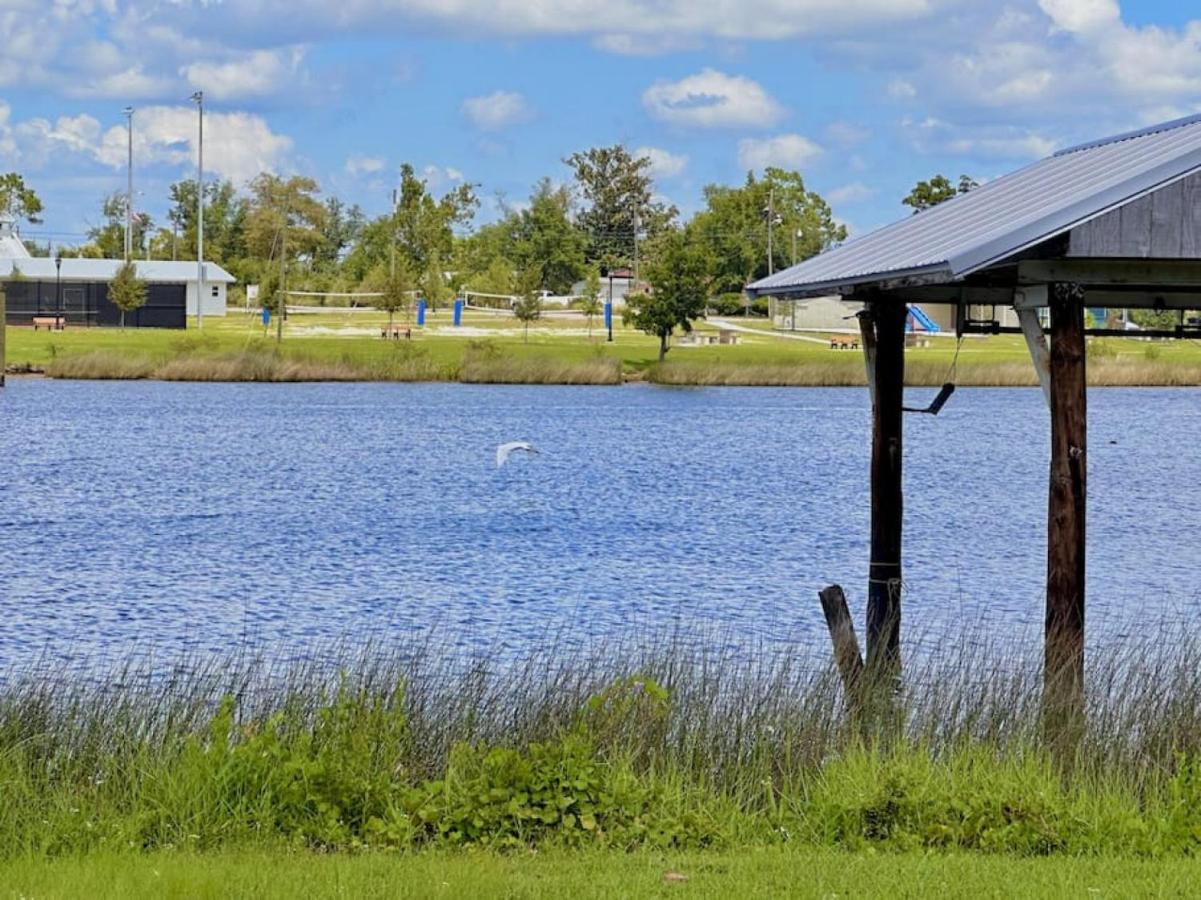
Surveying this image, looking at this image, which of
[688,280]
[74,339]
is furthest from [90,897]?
[74,339]

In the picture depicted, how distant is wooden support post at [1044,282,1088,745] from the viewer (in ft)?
36.7

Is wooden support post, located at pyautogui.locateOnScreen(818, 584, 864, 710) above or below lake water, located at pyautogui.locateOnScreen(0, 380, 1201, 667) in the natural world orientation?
above

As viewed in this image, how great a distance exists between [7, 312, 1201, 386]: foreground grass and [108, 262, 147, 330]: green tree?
228 cm

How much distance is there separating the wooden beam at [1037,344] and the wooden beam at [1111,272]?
0.27 metres

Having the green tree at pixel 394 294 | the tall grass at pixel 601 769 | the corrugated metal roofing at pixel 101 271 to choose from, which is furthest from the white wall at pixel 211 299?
the tall grass at pixel 601 769

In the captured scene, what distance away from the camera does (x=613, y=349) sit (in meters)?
93.4

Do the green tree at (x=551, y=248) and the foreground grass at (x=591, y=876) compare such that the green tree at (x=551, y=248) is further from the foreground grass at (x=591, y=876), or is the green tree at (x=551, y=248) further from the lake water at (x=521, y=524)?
the foreground grass at (x=591, y=876)

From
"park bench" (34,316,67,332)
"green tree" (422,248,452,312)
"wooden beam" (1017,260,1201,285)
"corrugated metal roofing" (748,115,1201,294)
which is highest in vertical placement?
"green tree" (422,248,452,312)

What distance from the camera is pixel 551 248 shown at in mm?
132875

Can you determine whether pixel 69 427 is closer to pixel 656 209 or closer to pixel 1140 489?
pixel 1140 489

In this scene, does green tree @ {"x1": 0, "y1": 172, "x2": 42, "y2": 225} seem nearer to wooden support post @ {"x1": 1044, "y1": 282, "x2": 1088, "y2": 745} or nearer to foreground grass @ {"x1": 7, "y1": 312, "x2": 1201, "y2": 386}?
foreground grass @ {"x1": 7, "y1": 312, "x2": 1201, "y2": 386}

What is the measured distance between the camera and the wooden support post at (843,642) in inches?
499

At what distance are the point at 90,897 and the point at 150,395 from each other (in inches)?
2507

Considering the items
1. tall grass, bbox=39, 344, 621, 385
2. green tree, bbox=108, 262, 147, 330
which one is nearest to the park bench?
green tree, bbox=108, 262, 147, 330
